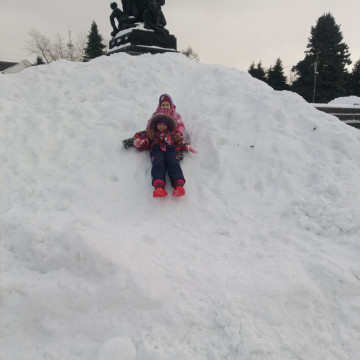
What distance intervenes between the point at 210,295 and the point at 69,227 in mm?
Result: 1637

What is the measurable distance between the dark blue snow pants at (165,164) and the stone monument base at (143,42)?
5.08m

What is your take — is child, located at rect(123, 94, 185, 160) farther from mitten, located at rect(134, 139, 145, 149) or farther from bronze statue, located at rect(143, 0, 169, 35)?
bronze statue, located at rect(143, 0, 169, 35)

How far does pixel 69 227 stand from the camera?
3.23 metres

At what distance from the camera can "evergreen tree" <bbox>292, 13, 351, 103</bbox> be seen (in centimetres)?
2630

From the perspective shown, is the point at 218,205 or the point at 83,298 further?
the point at 218,205

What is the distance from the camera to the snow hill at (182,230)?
7.80ft

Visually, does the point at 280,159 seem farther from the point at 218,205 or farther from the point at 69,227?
the point at 69,227

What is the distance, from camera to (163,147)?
171 inches

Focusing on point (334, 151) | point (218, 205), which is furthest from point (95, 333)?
point (334, 151)

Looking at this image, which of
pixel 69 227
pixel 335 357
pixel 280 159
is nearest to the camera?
pixel 335 357

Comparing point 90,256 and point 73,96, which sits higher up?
point 73,96

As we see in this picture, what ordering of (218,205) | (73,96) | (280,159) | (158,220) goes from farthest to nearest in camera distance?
(73,96), (280,159), (218,205), (158,220)

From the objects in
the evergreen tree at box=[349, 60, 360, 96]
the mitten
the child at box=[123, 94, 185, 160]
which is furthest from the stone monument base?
the evergreen tree at box=[349, 60, 360, 96]

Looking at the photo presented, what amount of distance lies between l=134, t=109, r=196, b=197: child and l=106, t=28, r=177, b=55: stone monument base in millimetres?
4441
